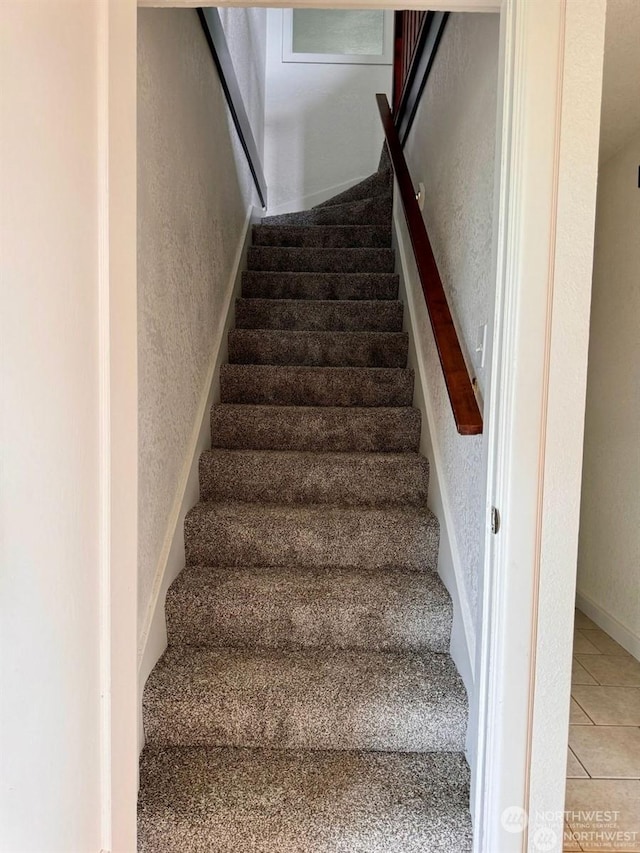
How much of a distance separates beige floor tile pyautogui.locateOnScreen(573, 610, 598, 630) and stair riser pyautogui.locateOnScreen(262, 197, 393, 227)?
7.89ft

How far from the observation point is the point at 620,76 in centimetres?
180

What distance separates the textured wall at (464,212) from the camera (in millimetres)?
1396

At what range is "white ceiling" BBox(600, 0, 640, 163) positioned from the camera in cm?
150

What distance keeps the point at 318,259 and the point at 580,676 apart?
7.85 ft

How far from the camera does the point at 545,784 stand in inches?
43.6

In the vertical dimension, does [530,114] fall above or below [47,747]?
above

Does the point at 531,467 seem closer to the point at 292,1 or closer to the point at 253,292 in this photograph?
the point at 292,1

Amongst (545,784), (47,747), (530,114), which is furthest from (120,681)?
(530,114)

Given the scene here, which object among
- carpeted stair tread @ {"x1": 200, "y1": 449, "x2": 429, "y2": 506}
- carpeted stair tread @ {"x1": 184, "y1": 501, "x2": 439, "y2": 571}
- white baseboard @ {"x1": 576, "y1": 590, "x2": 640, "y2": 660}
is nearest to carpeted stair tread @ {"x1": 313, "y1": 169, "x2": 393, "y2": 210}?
carpeted stair tread @ {"x1": 200, "y1": 449, "x2": 429, "y2": 506}

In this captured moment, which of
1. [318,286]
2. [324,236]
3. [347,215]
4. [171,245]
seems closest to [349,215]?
[347,215]

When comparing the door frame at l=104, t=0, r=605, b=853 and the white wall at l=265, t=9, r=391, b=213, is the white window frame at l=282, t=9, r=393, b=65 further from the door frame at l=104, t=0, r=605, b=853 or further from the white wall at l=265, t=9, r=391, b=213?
the door frame at l=104, t=0, r=605, b=853

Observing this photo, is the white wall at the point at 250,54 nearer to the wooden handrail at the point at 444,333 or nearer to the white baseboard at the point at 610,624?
the wooden handrail at the point at 444,333

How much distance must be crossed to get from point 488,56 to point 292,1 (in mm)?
566

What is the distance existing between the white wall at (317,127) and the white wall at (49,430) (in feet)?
11.8
